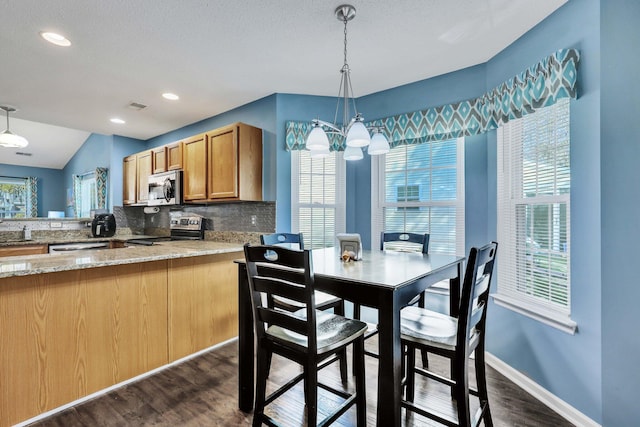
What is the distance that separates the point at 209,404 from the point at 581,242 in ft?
8.02

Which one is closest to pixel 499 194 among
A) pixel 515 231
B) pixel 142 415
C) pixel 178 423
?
pixel 515 231

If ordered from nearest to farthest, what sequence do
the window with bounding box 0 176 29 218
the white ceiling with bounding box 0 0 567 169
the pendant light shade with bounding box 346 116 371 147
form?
1. the pendant light shade with bounding box 346 116 371 147
2. the white ceiling with bounding box 0 0 567 169
3. the window with bounding box 0 176 29 218

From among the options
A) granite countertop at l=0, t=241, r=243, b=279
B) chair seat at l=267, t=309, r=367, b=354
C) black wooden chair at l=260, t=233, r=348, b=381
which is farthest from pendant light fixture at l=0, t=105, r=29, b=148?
chair seat at l=267, t=309, r=367, b=354

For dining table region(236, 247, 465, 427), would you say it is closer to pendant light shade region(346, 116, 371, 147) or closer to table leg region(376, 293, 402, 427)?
table leg region(376, 293, 402, 427)

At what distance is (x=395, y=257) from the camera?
205 cm

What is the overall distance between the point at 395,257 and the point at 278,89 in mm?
2156

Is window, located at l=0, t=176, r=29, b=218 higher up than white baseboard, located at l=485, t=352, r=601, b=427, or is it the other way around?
window, located at l=0, t=176, r=29, b=218

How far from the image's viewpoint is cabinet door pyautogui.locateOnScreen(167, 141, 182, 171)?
149 inches

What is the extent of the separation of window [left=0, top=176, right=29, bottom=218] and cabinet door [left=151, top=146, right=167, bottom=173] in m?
5.40

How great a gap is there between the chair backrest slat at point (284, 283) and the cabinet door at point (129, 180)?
3989 mm

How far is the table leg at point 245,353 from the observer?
70.7 inches

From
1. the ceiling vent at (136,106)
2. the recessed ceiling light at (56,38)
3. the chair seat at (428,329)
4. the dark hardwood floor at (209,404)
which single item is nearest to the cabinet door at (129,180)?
the ceiling vent at (136,106)

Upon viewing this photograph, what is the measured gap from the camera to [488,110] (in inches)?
96.6

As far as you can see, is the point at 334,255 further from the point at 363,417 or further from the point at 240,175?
the point at 240,175
